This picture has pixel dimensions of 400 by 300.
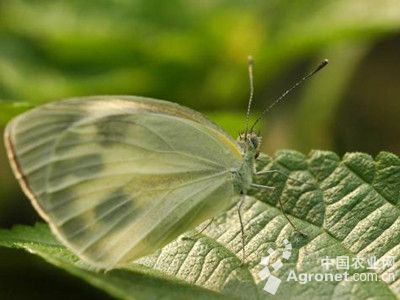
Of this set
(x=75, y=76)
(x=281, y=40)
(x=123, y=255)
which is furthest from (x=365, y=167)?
(x=75, y=76)

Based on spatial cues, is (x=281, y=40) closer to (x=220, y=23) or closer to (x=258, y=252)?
(x=220, y=23)

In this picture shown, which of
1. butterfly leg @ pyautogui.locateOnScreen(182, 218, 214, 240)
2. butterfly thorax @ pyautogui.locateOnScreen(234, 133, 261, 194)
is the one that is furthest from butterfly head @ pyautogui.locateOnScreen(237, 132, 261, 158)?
butterfly leg @ pyautogui.locateOnScreen(182, 218, 214, 240)

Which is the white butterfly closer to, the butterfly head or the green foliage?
the butterfly head

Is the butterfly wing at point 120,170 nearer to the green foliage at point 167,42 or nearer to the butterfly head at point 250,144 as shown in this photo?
the butterfly head at point 250,144

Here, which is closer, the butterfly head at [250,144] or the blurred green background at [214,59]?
the butterfly head at [250,144]

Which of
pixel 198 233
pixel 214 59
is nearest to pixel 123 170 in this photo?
pixel 198 233

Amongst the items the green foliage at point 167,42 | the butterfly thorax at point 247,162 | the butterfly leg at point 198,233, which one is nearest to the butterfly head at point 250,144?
the butterfly thorax at point 247,162

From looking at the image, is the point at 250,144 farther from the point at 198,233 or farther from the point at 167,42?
the point at 167,42
